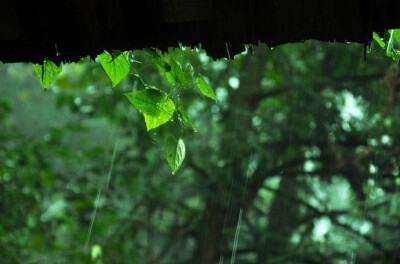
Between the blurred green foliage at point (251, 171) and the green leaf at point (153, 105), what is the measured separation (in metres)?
3.35

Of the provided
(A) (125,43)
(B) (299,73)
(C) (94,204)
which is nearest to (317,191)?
(B) (299,73)

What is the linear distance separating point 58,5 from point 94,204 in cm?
369

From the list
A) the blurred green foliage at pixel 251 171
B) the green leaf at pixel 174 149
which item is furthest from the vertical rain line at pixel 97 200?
the green leaf at pixel 174 149

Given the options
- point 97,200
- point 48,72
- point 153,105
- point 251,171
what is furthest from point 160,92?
point 251,171

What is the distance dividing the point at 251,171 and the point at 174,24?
13.2 ft

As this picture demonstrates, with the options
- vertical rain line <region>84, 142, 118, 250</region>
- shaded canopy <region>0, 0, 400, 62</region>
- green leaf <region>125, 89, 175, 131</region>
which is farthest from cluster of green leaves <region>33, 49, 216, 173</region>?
vertical rain line <region>84, 142, 118, 250</region>

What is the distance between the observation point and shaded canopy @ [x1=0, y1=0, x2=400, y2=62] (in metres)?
0.49

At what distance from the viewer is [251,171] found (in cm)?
451

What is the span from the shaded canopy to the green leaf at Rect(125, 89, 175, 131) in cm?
11

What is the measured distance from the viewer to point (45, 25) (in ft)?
1.80

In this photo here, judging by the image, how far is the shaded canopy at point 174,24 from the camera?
49 centimetres

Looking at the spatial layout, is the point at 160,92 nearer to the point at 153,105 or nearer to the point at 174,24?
the point at 153,105

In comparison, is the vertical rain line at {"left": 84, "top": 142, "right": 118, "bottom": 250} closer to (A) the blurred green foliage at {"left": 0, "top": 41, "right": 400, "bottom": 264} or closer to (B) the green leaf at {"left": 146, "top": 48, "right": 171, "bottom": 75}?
(A) the blurred green foliage at {"left": 0, "top": 41, "right": 400, "bottom": 264}

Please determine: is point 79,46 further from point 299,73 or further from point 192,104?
point 299,73
